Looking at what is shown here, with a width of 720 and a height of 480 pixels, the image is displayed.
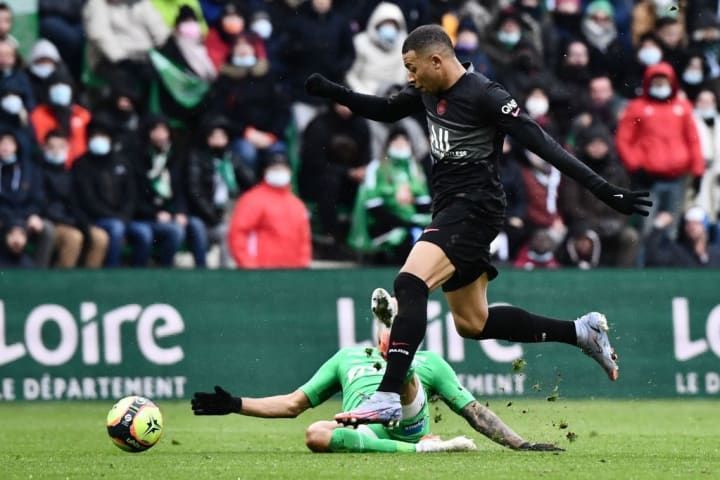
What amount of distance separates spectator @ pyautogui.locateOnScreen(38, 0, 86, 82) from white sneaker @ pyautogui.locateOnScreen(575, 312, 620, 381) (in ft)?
31.6

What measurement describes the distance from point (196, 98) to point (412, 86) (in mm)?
8884

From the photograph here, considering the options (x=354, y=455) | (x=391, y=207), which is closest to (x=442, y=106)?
(x=354, y=455)

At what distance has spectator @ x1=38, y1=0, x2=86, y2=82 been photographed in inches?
721

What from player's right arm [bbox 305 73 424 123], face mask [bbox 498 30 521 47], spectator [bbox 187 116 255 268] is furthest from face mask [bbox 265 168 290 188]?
player's right arm [bbox 305 73 424 123]

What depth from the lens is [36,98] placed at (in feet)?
58.7

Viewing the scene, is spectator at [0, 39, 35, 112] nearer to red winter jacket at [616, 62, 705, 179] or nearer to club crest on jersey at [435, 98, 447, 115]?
red winter jacket at [616, 62, 705, 179]

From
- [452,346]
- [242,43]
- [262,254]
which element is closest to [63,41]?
[242,43]

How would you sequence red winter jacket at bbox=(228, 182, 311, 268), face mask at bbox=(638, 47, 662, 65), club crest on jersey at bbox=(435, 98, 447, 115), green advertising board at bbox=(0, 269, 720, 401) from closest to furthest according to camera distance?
1. club crest on jersey at bbox=(435, 98, 447, 115)
2. green advertising board at bbox=(0, 269, 720, 401)
3. red winter jacket at bbox=(228, 182, 311, 268)
4. face mask at bbox=(638, 47, 662, 65)

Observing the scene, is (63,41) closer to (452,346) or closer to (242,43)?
(242,43)

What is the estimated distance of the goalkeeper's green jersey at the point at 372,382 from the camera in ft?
34.1

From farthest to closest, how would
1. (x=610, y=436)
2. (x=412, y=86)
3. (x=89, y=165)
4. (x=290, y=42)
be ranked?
1. (x=290, y=42)
2. (x=89, y=165)
3. (x=610, y=436)
4. (x=412, y=86)

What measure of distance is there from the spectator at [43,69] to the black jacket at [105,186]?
92 cm

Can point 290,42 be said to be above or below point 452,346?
above

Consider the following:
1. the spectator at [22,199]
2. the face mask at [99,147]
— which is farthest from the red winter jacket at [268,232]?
the spectator at [22,199]
